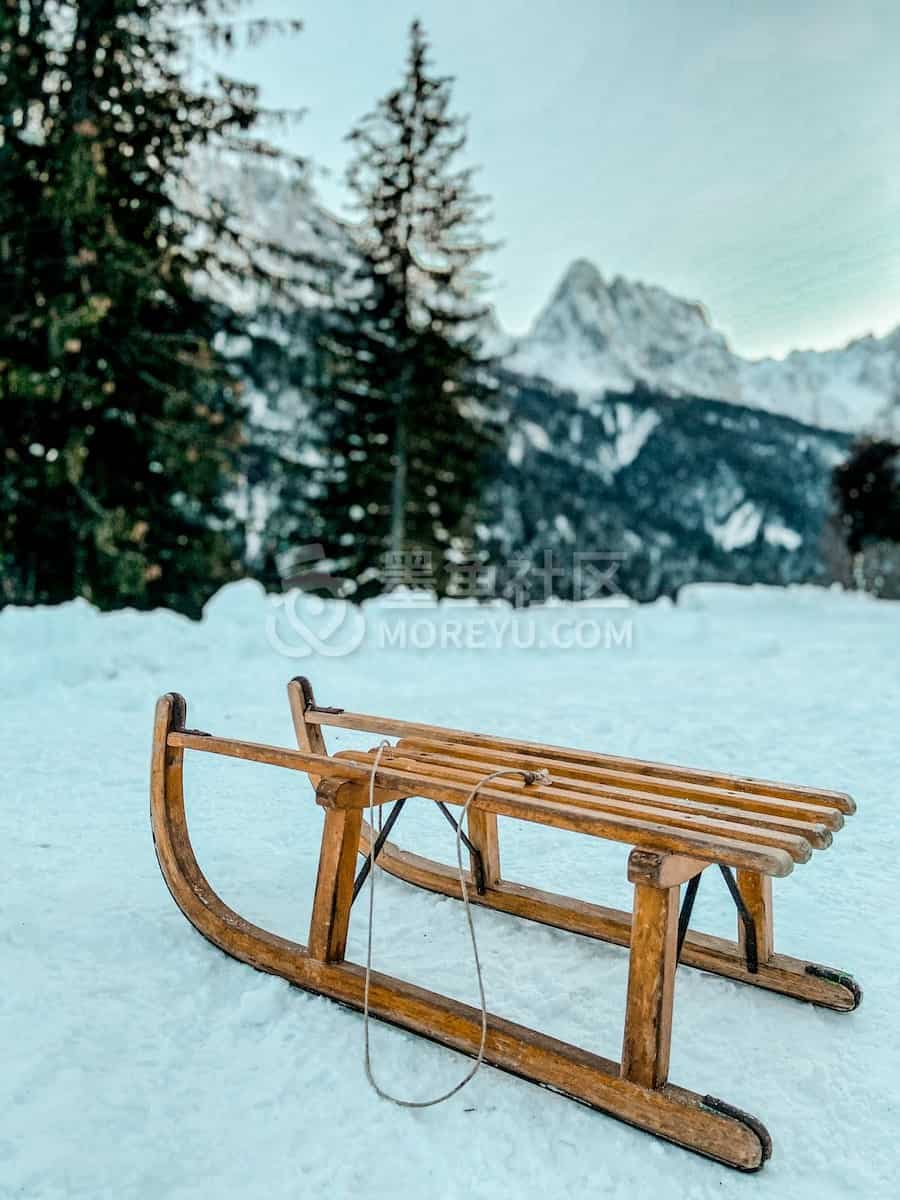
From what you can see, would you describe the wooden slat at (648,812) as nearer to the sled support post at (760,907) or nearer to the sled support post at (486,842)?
the sled support post at (760,907)

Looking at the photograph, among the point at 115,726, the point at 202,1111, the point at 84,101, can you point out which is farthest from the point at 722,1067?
Result: the point at 84,101

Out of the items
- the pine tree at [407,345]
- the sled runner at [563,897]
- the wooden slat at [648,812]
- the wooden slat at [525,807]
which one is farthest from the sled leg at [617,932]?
the pine tree at [407,345]

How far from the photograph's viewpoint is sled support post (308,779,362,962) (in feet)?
7.89

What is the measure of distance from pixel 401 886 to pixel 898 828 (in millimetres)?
2343

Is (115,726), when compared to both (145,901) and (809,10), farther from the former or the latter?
(809,10)

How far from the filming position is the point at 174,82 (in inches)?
486

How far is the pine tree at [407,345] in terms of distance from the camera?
1833 cm

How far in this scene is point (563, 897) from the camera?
296 centimetres

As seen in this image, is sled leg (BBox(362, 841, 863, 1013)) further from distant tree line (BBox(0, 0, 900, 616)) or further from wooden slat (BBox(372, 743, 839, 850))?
distant tree line (BBox(0, 0, 900, 616))

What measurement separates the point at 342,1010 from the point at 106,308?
10139 mm

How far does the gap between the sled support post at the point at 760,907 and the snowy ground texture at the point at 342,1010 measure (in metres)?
0.14

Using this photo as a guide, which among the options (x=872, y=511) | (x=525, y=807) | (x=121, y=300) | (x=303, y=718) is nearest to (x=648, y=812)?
(x=525, y=807)

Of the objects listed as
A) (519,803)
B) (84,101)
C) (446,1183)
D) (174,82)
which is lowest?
(446,1183)

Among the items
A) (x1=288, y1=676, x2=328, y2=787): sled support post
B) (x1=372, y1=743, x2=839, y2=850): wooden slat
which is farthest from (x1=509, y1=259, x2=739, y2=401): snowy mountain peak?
(x1=372, y1=743, x2=839, y2=850): wooden slat
